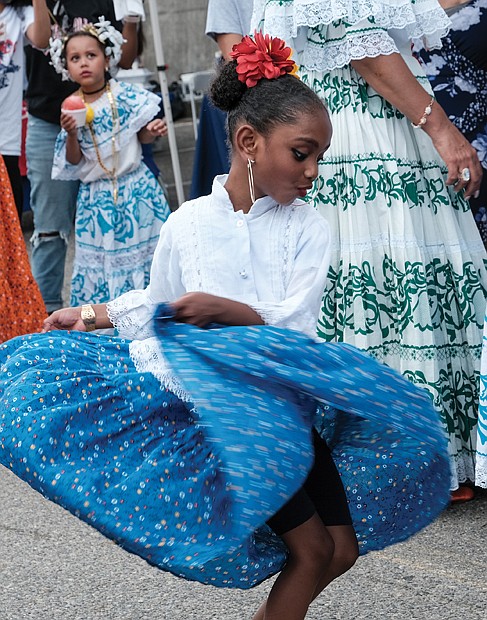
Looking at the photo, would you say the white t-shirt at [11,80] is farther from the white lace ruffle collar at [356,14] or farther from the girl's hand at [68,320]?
the girl's hand at [68,320]

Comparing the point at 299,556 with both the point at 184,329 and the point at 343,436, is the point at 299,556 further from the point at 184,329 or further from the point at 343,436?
the point at 184,329

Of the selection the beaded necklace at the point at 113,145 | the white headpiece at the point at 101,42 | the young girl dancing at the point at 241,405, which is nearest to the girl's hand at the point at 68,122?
the beaded necklace at the point at 113,145

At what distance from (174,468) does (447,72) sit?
2288 millimetres

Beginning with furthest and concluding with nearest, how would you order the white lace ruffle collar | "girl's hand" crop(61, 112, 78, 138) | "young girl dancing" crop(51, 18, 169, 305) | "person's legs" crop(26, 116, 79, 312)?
"person's legs" crop(26, 116, 79, 312) → "young girl dancing" crop(51, 18, 169, 305) → "girl's hand" crop(61, 112, 78, 138) → the white lace ruffle collar

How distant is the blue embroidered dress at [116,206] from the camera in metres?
5.80

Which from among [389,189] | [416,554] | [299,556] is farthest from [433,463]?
[389,189]

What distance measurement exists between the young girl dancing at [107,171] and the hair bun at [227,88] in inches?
113

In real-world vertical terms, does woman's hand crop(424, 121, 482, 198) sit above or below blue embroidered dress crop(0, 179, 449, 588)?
above

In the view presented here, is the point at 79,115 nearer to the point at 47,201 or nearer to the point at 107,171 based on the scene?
the point at 107,171

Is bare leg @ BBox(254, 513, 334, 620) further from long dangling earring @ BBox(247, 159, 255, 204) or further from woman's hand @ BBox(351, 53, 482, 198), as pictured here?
woman's hand @ BBox(351, 53, 482, 198)

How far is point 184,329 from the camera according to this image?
236 cm

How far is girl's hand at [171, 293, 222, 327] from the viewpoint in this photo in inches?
93.9

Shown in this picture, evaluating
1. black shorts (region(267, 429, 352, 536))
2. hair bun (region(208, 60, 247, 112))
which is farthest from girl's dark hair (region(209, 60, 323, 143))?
black shorts (region(267, 429, 352, 536))

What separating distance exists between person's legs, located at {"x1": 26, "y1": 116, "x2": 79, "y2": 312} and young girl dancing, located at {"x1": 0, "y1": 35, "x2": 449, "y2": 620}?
127 inches
